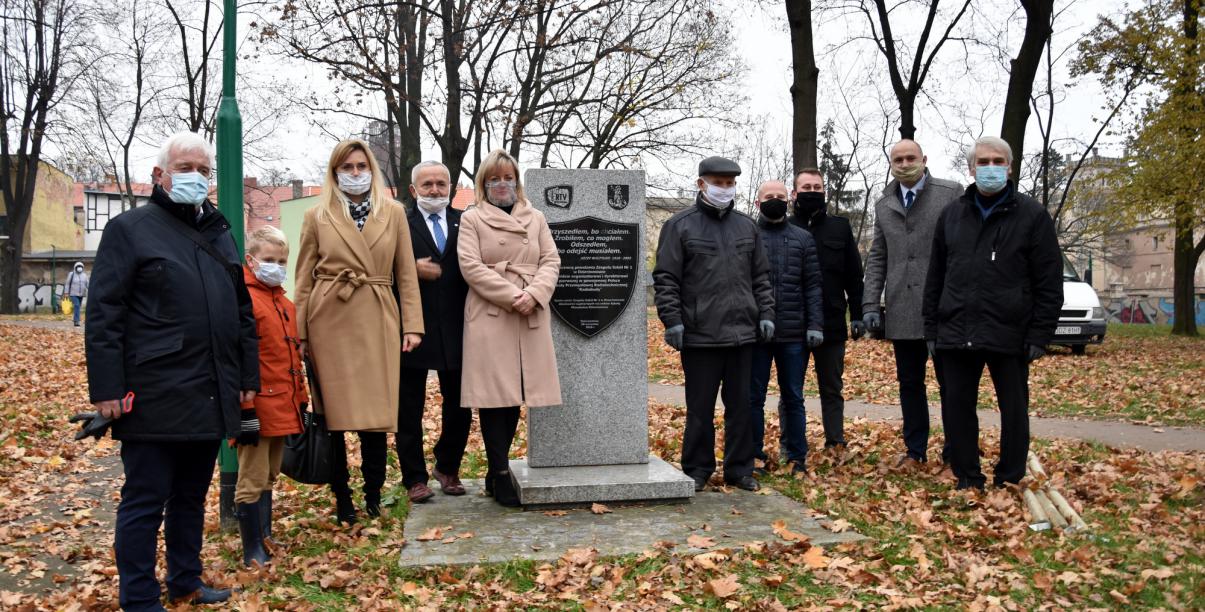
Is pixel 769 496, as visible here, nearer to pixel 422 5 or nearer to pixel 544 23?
pixel 422 5

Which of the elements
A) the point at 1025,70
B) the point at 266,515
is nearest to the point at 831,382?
the point at 266,515

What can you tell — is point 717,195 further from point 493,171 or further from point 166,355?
point 166,355

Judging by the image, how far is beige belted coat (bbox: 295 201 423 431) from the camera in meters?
5.15

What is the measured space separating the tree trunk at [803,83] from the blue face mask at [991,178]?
819 centimetres

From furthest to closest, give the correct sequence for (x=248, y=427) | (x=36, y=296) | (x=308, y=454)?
(x=36, y=296), (x=308, y=454), (x=248, y=427)

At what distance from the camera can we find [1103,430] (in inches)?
357

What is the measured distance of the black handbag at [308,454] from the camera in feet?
16.3

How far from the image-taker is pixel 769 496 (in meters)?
5.88

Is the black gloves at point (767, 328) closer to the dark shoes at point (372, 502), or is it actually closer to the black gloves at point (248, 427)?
the dark shoes at point (372, 502)

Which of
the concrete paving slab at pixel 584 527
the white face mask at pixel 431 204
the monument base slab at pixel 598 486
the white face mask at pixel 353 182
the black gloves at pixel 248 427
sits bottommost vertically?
the concrete paving slab at pixel 584 527

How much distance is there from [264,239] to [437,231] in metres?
1.31

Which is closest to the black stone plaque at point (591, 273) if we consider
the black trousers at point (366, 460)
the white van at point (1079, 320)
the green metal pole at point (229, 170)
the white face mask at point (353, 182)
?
the white face mask at point (353, 182)

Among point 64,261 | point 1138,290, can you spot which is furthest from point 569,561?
point 1138,290

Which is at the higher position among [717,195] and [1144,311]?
[717,195]
